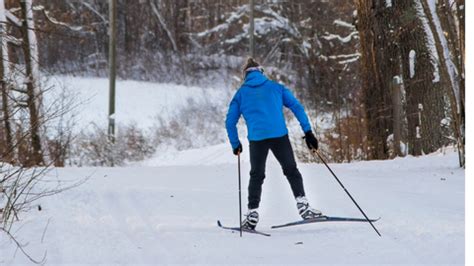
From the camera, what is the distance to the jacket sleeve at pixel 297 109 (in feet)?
21.7

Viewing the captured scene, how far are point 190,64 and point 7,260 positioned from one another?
31347 millimetres

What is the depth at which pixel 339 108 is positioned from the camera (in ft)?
54.0

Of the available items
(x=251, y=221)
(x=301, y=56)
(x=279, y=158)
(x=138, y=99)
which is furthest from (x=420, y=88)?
(x=301, y=56)

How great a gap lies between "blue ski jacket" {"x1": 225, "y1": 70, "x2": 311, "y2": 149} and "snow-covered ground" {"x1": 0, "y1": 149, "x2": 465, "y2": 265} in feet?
3.06

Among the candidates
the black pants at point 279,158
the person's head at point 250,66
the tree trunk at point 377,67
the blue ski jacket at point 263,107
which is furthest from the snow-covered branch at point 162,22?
the black pants at point 279,158

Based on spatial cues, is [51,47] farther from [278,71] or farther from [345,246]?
[345,246]

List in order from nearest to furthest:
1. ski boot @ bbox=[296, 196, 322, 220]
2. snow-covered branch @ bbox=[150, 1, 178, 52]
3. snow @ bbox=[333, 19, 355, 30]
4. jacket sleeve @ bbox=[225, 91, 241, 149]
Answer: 1. ski boot @ bbox=[296, 196, 322, 220]
2. jacket sleeve @ bbox=[225, 91, 241, 149]
3. snow @ bbox=[333, 19, 355, 30]
4. snow-covered branch @ bbox=[150, 1, 178, 52]

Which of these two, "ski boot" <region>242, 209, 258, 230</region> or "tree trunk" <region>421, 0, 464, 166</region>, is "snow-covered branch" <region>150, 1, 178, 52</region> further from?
"ski boot" <region>242, 209, 258, 230</region>

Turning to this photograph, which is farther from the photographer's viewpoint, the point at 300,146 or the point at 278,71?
the point at 278,71

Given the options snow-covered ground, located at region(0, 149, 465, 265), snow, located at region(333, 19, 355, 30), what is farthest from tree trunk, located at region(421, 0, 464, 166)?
snow, located at region(333, 19, 355, 30)

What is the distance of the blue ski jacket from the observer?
6.59 metres

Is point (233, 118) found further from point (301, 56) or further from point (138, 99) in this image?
point (301, 56)

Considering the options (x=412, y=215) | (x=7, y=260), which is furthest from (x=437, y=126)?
(x=7, y=260)
